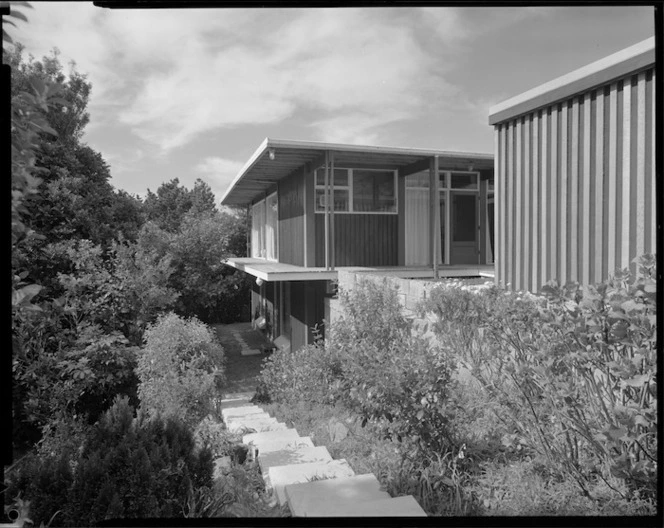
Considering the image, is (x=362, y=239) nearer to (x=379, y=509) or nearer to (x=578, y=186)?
(x=578, y=186)

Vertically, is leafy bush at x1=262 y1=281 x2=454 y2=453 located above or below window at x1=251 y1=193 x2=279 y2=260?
below

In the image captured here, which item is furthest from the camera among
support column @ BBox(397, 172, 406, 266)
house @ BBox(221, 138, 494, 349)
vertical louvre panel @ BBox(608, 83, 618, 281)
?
support column @ BBox(397, 172, 406, 266)

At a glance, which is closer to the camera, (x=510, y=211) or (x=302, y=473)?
(x=302, y=473)

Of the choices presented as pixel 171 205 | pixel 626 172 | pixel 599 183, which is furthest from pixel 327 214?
pixel 171 205

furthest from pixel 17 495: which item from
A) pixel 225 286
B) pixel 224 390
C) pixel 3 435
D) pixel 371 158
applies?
pixel 225 286

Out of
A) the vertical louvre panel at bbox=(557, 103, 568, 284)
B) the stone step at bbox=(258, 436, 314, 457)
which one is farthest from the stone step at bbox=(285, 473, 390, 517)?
the vertical louvre panel at bbox=(557, 103, 568, 284)

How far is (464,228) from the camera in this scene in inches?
493

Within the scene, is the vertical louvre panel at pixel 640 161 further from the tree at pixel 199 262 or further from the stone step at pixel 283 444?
the tree at pixel 199 262

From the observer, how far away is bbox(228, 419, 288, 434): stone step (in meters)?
5.47

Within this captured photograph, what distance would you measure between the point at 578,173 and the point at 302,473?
3.77 m

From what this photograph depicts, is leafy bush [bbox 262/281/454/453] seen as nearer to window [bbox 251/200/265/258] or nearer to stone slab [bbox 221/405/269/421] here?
stone slab [bbox 221/405/269/421]

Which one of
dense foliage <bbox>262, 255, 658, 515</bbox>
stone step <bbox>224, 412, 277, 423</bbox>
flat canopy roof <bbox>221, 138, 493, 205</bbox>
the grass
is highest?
flat canopy roof <bbox>221, 138, 493, 205</bbox>

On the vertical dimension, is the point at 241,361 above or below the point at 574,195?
below

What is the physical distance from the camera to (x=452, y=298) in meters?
→ 4.02
